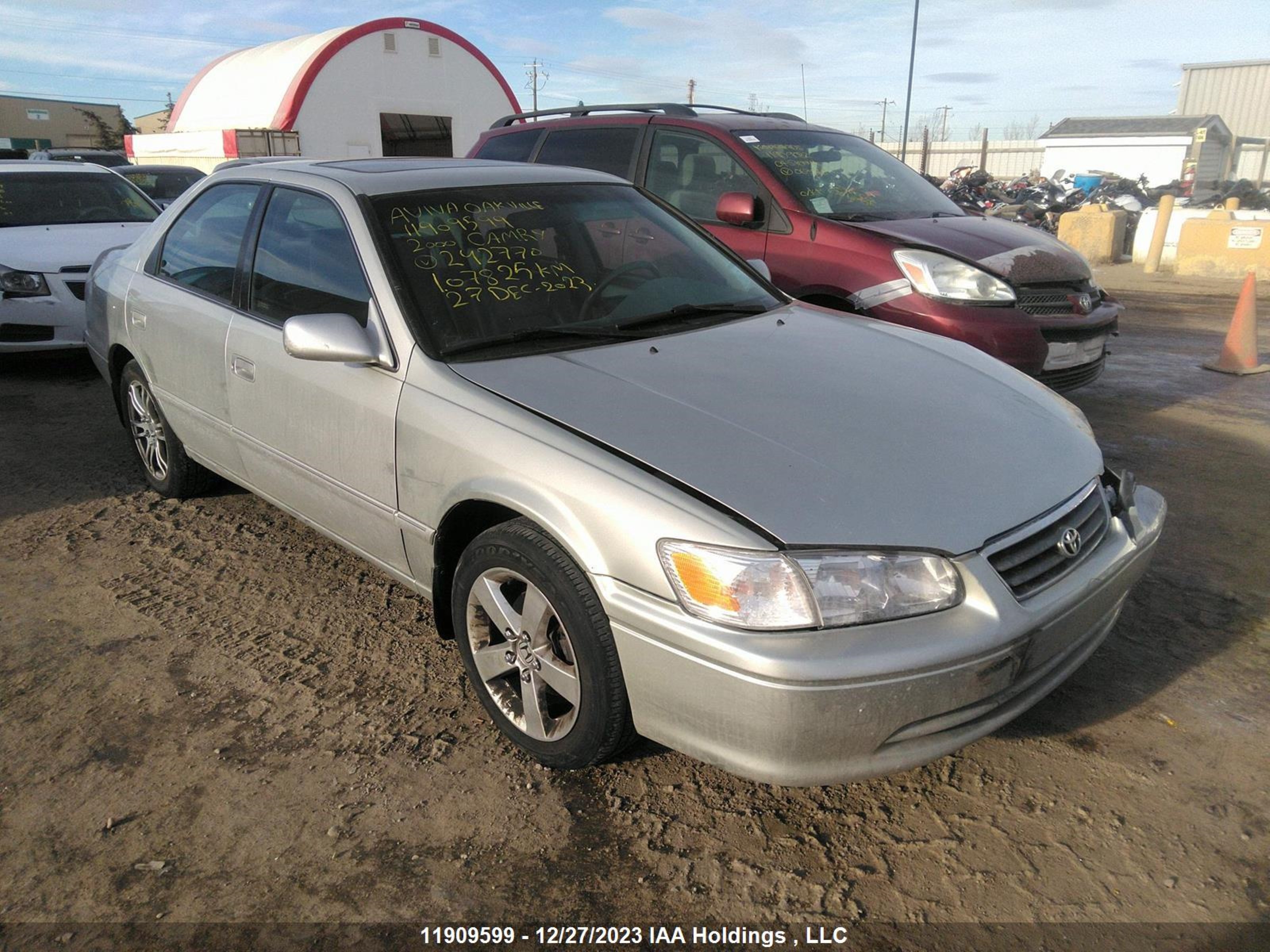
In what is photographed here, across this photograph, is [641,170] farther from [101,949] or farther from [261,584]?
[101,949]

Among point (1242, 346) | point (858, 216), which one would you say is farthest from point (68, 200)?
point (1242, 346)

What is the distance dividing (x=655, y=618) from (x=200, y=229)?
9.84ft

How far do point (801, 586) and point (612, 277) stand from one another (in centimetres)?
163

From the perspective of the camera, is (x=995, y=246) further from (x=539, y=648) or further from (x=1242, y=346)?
(x=539, y=648)

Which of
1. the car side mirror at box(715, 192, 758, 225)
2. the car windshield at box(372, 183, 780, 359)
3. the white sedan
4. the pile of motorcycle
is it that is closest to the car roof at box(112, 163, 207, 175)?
the white sedan

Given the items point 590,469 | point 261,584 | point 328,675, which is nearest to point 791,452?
point 590,469

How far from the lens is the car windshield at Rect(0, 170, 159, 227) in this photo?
7746 millimetres

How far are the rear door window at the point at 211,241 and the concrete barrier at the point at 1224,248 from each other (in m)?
13.5

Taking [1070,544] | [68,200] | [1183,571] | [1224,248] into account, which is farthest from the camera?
[1224,248]

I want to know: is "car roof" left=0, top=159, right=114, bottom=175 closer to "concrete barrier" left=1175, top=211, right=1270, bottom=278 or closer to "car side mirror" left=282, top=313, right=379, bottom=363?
"car side mirror" left=282, top=313, right=379, bottom=363

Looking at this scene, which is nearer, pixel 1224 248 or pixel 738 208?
pixel 738 208

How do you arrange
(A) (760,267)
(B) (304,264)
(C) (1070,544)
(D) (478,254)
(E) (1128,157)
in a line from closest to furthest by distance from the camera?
(C) (1070,544)
(D) (478,254)
(B) (304,264)
(A) (760,267)
(E) (1128,157)

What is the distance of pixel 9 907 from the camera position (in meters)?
2.14

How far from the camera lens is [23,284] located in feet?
22.1
